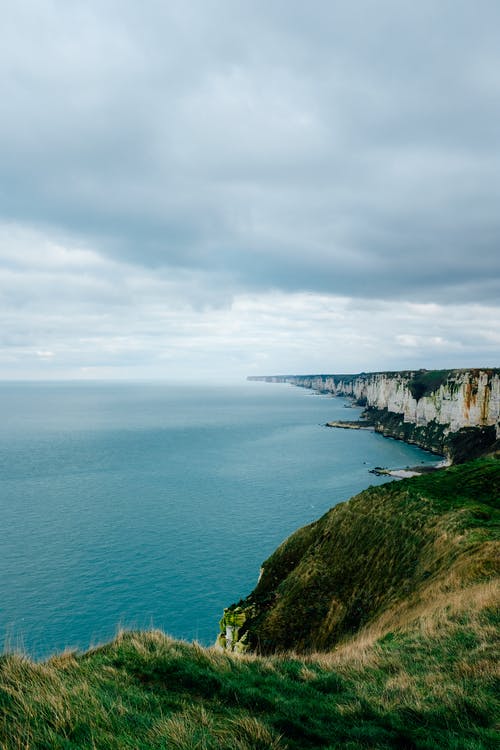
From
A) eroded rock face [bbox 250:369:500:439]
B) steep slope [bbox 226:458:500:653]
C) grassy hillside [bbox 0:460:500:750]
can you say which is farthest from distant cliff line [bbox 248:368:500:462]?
grassy hillside [bbox 0:460:500:750]

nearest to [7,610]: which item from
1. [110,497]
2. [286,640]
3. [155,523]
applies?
[155,523]

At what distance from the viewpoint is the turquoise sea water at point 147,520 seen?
41.7 meters

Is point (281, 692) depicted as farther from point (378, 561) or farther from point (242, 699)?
point (378, 561)

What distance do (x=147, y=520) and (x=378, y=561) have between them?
4541 cm

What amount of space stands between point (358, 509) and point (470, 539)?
46.8 feet

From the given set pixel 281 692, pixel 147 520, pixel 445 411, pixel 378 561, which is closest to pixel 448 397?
pixel 445 411

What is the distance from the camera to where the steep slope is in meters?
22.7

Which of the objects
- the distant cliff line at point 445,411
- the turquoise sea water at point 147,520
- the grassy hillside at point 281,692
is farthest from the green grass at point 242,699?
the distant cliff line at point 445,411

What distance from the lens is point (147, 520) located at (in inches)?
2586

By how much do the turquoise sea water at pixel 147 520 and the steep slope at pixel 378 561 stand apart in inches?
430

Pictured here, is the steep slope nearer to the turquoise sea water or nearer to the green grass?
the green grass

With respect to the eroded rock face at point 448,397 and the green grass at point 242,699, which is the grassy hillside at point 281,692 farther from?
the eroded rock face at point 448,397

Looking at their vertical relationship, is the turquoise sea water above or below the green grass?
below

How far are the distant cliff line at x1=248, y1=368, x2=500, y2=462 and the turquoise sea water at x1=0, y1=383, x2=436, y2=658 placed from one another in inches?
487
